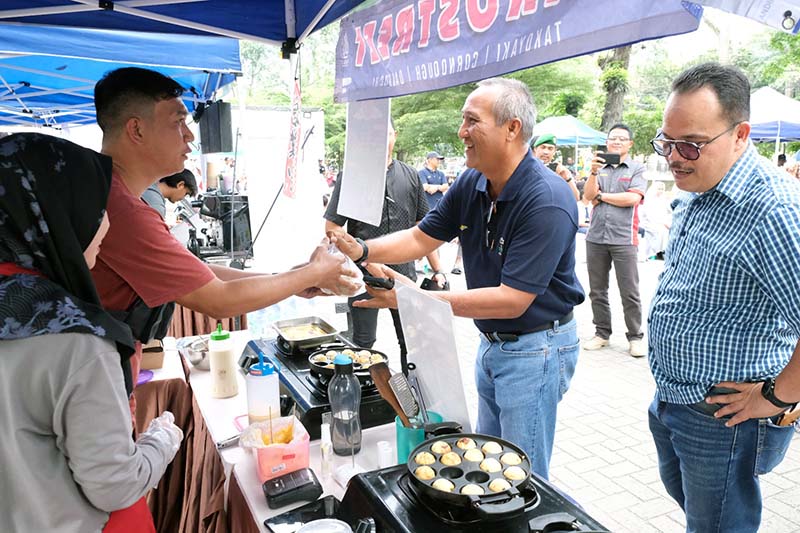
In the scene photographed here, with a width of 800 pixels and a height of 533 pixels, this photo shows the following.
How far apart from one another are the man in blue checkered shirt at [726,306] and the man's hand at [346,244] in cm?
129

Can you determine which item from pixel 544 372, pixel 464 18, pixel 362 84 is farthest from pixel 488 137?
pixel 544 372

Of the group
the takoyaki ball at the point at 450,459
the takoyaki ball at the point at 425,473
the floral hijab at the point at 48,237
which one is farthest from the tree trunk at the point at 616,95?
the floral hijab at the point at 48,237

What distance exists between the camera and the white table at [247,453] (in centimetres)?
162

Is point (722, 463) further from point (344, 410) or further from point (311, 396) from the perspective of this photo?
point (311, 396)

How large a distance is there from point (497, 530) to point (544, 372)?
1081 millimetres

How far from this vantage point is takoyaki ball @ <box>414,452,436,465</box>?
4.66ft

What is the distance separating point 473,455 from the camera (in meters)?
Result: 1.47

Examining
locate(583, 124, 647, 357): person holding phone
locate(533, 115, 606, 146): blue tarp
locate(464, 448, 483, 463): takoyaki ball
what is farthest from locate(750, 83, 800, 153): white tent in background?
locate(464, 448, 483, 463): takoyaki ball

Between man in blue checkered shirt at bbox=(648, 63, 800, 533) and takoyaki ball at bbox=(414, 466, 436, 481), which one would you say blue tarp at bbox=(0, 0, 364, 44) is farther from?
takoyaki ball at bbox=(414, 466, 436, 481)

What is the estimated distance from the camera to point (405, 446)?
169 centimetres

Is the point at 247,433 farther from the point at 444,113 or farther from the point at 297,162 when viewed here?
the point at 444,113

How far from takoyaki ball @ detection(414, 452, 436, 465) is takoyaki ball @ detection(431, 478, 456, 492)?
103mm

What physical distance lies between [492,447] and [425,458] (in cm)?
21

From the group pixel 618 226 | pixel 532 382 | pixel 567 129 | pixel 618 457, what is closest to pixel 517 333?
pixel 532 382
